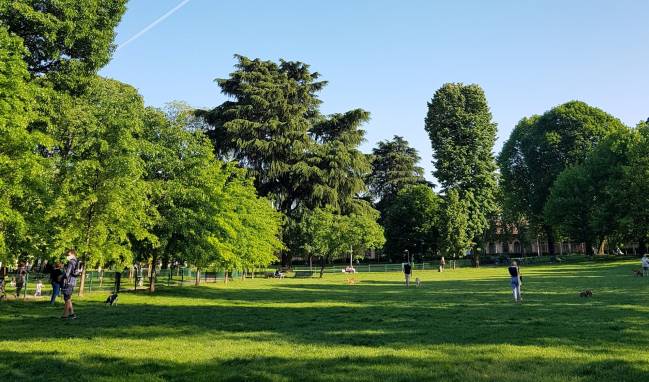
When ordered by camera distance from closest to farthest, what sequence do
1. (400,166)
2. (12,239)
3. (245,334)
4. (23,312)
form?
(245,334)
(23,312)
(12,239)
(400,166)

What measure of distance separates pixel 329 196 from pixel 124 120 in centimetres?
2816

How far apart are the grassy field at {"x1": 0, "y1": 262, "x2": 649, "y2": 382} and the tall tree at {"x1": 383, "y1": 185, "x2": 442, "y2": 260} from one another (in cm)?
4661

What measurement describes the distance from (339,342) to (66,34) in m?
24.7

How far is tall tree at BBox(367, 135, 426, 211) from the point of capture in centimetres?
7562

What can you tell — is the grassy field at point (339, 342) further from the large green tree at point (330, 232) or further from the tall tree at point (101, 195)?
the large green tree at point (330, 232)

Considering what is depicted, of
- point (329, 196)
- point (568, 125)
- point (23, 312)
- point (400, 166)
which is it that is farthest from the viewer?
point (400, 166)

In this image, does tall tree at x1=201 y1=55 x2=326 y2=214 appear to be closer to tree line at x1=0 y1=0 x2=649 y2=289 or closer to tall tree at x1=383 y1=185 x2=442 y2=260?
tree line at x1=0 y1=0 x2=649 y2=289

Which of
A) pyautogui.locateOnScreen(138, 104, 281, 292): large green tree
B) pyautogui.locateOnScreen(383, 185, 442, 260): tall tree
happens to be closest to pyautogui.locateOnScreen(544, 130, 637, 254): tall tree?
pyautogui.locateOnScreen(383, 185, 442, 260): tall tree

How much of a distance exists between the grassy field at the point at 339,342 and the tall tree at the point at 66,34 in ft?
49.7

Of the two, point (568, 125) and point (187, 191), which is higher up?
point (568, 125)

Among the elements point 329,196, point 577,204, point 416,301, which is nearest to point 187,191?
point 416,301

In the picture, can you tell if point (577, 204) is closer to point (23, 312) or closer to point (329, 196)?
point (329, 196)

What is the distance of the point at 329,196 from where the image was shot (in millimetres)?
48500

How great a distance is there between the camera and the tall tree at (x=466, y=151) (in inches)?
2430
